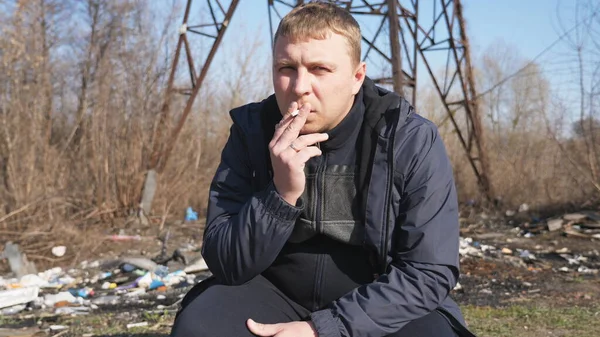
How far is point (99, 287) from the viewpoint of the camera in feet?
22.6

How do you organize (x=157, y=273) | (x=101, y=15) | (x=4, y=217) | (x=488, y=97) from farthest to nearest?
(x=488, y=97)
(x=101, y=15)
(x=4, y=217)
(x=157, y=273)

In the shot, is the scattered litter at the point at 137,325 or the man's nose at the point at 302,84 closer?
the man's nose at the point at 302,84

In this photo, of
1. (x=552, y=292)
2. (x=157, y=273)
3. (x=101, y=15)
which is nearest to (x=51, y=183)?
(x=157, y=273)

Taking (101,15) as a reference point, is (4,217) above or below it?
below

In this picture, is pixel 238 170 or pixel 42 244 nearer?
pixel 238 170

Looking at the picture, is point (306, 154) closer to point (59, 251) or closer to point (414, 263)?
point (414, 263)

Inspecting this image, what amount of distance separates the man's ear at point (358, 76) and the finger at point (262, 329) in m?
0.85

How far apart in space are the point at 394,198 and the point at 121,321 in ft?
10.0

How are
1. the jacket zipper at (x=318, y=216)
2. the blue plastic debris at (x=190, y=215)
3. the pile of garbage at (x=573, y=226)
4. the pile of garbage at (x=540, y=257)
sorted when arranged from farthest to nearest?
1. the blue plastic debris at (x=190, y=215)
2. the pile of garbage at (x=573, y=226)
3. the pile of garbage at (x=540, y=257)
4. the jacket zipper at (x=318, y=216)

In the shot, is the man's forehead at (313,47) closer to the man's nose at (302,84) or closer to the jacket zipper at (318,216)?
the man's nose at (302,84)

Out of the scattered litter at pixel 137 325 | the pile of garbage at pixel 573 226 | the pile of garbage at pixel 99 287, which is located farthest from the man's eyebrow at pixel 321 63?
the pile of garbage at pixel 573 226

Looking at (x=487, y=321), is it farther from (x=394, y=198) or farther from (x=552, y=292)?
(x=394, y=198)

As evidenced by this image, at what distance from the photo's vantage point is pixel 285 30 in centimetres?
222

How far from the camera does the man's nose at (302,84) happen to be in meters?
2.18
